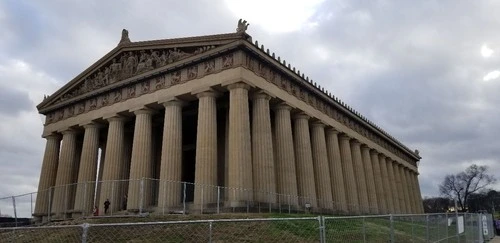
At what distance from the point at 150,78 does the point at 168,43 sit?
3.44m

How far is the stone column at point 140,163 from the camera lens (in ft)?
107

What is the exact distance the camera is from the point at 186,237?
1528cm

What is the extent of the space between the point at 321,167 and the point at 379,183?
16.9 meters

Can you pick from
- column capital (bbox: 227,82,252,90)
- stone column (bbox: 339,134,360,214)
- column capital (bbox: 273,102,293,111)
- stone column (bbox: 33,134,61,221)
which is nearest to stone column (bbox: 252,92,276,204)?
column capital (bbox: 227,82,252,90)

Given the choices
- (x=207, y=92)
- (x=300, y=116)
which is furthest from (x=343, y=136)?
(x=207, y=92)

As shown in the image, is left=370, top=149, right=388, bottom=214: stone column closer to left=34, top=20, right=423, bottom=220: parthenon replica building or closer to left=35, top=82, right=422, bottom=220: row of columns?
left=35, top=82, right=422, bottom=220: row of columns

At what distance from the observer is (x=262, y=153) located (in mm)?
30812

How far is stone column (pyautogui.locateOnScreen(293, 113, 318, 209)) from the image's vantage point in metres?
35.1

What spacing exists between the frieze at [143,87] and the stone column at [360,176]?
22.6m

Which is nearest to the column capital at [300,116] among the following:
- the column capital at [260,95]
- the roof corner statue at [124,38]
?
the column capital at [260,95]

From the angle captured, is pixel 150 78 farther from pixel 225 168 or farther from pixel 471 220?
pixel 471 220

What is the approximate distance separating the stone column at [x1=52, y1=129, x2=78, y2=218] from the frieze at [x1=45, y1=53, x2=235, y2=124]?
252cm

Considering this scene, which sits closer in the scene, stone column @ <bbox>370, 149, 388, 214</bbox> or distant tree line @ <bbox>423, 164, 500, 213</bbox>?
stone column @ <bbox>370, 149, 388, 214</bbox>

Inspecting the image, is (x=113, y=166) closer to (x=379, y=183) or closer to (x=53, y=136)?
(x=53, y=136)
